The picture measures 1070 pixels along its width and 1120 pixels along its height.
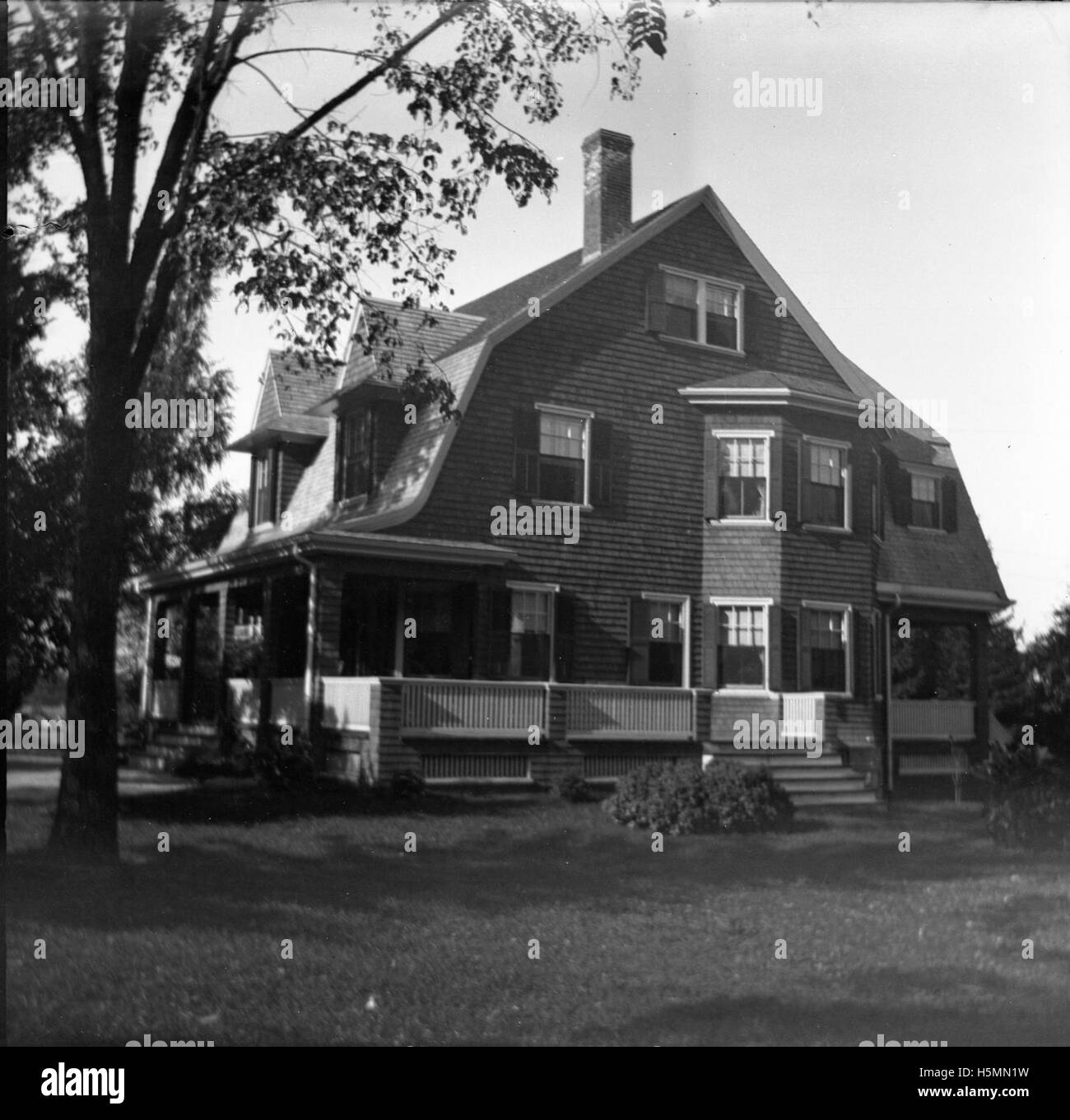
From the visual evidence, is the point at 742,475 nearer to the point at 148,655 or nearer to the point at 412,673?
the point at 412,673

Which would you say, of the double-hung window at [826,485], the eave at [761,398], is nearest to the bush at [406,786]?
the eave at [761,398]

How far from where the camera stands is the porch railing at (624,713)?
43.3 feet

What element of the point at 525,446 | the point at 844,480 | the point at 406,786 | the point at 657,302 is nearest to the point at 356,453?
the point at 525,446

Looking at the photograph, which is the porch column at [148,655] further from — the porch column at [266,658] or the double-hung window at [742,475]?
the double-hung window at [742,475]

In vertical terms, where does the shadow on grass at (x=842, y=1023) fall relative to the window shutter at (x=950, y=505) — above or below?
below

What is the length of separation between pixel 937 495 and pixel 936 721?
3.02m

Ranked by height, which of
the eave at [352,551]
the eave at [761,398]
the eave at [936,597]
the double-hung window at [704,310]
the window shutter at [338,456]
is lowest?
the eave at [936,597]

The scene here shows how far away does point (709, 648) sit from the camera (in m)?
14.5

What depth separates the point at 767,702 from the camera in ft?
48.5

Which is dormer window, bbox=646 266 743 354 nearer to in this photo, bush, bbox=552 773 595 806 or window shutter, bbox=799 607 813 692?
window shutter, bbox=799 607 813 692

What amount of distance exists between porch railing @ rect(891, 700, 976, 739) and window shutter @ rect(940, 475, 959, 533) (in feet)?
7.91

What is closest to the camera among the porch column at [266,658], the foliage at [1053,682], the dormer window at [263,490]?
the foliage at [1053,682]

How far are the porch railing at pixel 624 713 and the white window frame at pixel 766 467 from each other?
2386mm

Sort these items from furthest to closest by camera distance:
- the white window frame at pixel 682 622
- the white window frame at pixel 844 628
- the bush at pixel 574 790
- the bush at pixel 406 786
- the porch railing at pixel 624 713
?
the white window frame at pixel 844 628 < the white window frame at pixel 682 622 < the porch railing at pixel 624 713 < the bush at pixel 574 790 < the bush at pixel 406 786
